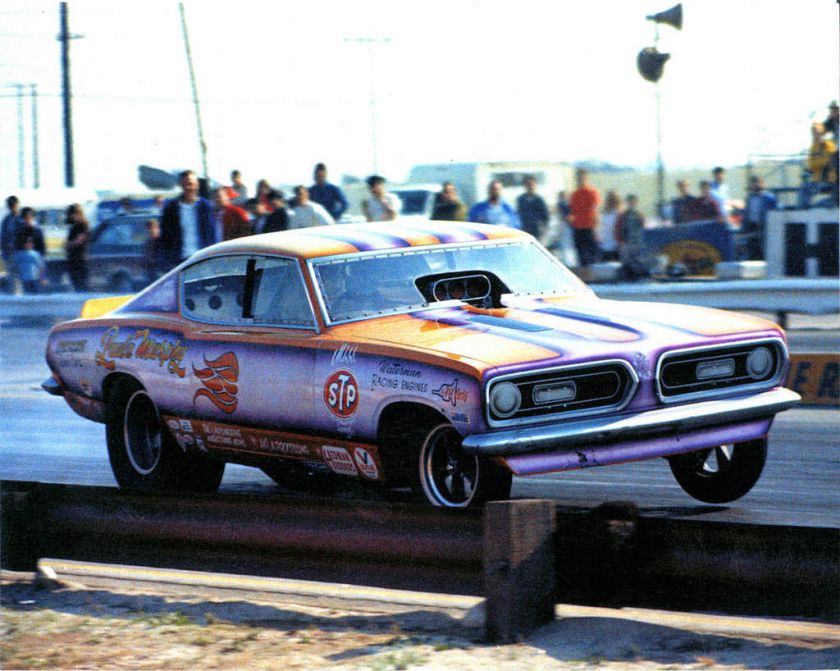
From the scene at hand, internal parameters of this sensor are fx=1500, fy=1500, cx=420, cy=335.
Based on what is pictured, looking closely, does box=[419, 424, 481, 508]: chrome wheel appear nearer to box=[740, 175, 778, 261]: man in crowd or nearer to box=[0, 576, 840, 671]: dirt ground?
box=[0, 576, 840, 671]: dirt ground

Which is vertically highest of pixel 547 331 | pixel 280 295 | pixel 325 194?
pixel 325 194

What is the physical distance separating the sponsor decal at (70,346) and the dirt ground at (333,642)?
2634mm

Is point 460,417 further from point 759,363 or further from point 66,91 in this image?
point 66,91

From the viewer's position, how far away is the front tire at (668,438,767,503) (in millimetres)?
6828

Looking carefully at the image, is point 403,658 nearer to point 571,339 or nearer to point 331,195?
point 571,339

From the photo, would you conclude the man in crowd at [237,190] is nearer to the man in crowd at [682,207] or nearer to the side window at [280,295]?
the man in crowd at [682,207]

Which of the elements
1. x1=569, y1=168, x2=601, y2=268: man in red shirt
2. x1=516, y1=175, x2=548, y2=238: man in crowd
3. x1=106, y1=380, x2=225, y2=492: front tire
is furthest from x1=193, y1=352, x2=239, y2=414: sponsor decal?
x1=569, y1=168, x2=601, y2=268: man in red shirt

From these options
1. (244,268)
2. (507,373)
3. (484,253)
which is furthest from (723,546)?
(244,268)

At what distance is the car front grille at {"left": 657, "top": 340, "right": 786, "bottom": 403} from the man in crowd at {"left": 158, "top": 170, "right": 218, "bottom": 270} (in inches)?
269

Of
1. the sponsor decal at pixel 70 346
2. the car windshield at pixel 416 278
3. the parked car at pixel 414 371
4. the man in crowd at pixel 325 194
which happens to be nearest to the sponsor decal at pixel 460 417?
the parked car at pixel 414 371

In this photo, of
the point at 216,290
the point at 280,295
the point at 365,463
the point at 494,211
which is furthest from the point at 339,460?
the point at 494,211

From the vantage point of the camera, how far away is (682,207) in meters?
15.2

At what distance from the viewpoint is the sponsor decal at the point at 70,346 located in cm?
826

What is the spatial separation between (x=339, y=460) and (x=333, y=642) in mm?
1720
